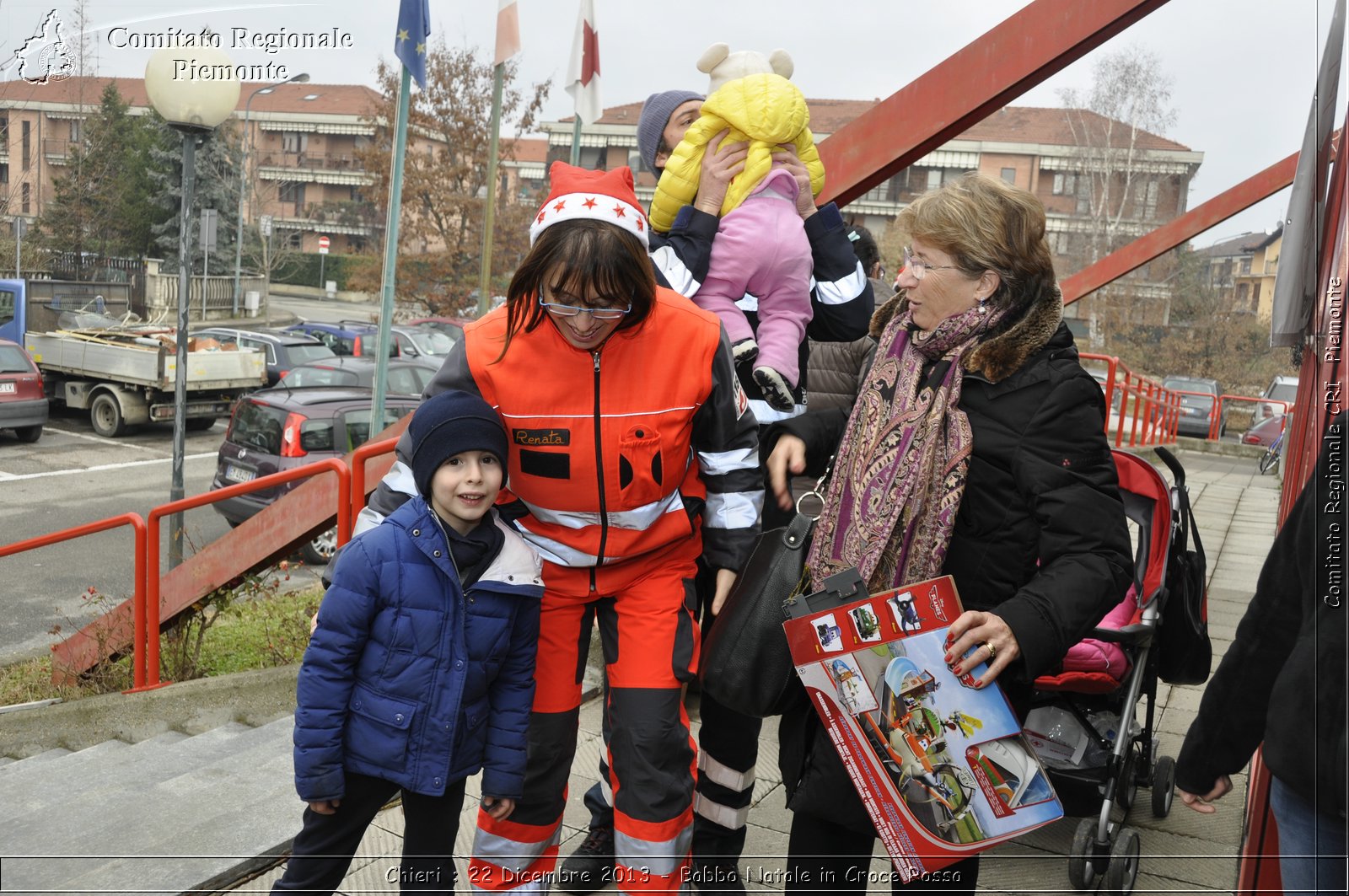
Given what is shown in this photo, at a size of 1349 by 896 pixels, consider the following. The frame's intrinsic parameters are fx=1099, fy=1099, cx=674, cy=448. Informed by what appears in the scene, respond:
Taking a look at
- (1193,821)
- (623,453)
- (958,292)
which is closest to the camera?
(958,292)

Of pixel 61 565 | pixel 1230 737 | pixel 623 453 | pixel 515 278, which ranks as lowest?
pixel 61 565

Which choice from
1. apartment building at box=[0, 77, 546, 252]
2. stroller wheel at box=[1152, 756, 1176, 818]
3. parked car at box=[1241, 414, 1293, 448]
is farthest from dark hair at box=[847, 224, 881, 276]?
parked car at box=[1241, 414, 1293, 448]

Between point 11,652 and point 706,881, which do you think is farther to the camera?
point 11,652

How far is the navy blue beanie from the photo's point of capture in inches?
89.9

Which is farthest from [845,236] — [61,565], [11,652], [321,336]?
[321,336]

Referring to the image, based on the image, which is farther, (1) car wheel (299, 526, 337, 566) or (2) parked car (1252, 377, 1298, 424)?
(2) parked car (1252, 377, 1298, 424)

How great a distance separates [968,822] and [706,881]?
1091 mm

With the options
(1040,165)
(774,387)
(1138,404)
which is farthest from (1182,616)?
(1138,404)

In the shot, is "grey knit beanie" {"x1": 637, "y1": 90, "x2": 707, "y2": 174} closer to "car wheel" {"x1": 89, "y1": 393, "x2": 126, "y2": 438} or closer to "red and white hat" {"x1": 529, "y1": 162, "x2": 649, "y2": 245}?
"red and white hat" {"x1": 529, "y1": 162, "x2": 649, "y2": 245}

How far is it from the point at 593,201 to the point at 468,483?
0.65 meters

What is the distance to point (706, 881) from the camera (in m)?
2.90

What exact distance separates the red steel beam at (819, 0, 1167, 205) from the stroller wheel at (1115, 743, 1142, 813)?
6.99ft

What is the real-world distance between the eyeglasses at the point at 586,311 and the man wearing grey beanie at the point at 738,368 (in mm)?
515

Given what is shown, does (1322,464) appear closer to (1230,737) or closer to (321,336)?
(1230,737)
